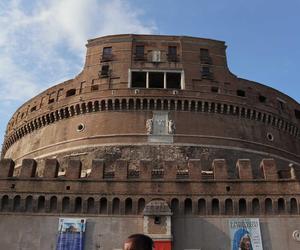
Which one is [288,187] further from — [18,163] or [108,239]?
[18,163]

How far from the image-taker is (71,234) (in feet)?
49.8

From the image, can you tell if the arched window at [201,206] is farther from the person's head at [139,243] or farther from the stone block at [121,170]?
the person's head at [139,243]

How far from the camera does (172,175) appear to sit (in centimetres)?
1623

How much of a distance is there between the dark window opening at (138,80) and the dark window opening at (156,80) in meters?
0.45

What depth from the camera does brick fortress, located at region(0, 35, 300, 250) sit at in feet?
50.7

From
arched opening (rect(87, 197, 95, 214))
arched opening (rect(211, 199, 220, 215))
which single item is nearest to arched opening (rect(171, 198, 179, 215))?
arched opening (rect(211, 199, 220, 215))

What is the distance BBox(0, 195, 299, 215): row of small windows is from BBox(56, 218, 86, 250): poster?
1.36ft

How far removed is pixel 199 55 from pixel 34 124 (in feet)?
37.3

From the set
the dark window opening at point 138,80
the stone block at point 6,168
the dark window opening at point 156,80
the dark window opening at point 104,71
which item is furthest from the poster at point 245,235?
the dark window opening at point 104,71

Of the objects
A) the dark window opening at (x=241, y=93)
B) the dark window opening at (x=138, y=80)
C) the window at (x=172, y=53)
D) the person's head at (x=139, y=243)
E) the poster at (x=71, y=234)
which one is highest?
the window at (x=172, y=53)

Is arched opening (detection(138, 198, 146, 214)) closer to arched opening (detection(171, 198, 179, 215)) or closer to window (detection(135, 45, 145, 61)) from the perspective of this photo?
arched opening (detection(171, 198, 179, 215))

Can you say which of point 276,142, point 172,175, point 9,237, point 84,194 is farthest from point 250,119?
point 9,237

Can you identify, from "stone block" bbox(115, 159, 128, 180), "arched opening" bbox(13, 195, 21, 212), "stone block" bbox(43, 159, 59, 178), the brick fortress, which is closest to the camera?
the brick fortress

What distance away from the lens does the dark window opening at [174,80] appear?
A: 2651 cm
